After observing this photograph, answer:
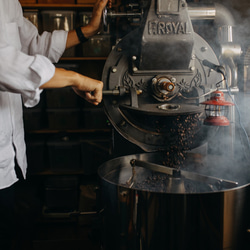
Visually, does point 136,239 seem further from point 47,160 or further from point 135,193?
point 47,160

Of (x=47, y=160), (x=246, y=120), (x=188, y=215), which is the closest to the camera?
(x=188, y=215)

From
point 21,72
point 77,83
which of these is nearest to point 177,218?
point 77,83

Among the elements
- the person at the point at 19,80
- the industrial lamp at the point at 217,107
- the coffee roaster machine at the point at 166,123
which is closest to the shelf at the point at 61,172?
the person at the point at 19,80

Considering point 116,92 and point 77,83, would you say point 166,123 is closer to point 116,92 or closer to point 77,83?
point 116,92

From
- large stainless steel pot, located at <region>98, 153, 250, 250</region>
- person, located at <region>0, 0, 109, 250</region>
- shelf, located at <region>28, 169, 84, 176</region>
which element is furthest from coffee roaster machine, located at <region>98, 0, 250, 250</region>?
shelf, located at <region>28, 169, 84, 176</region>

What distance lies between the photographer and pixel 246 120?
1675 mm

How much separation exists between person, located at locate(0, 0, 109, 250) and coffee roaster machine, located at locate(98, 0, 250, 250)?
0.74ft

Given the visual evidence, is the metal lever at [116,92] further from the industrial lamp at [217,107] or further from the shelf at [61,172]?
the shelf at [61,172]

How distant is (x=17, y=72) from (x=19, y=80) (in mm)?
26

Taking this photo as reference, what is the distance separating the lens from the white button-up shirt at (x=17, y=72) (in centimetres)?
99

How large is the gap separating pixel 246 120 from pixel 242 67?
38 centimetres

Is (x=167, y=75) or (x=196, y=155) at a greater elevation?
(x=167, y=75)

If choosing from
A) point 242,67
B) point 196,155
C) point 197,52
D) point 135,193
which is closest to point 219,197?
point 135,193

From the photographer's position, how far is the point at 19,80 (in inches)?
38.9
